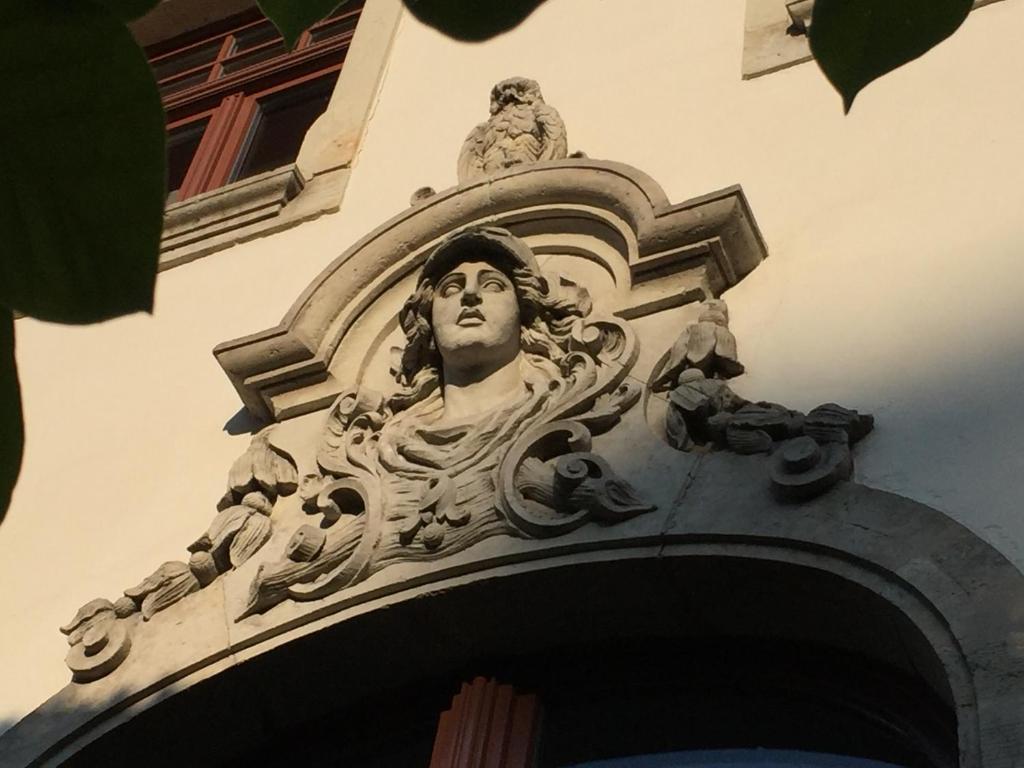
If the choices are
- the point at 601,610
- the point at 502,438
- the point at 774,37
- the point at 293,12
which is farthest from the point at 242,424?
the point at 293,12

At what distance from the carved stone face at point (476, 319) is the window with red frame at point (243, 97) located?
8.06 ft

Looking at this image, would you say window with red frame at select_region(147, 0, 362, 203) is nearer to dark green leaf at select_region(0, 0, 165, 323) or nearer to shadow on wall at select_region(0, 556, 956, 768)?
shadow on wall at select_region(0, 556, 956, 768)

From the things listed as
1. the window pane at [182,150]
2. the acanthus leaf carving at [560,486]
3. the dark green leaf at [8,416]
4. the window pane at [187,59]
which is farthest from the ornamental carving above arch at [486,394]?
the window pane at [187,59]

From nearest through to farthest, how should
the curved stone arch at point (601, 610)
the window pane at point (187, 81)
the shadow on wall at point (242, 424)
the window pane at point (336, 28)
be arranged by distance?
the curved stone arch at point (601, 610) < the shadow on wall at point (242, 424) < the window pane at point (336, 28) < the window pane at point (187, 81)

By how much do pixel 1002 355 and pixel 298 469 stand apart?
5.52 ft

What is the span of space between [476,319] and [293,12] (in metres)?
3.55

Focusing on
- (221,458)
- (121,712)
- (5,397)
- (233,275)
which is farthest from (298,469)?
(5,397)

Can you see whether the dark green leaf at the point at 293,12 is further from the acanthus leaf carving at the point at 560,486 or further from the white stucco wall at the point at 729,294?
the acanthus leaf carving at the point at 560,486

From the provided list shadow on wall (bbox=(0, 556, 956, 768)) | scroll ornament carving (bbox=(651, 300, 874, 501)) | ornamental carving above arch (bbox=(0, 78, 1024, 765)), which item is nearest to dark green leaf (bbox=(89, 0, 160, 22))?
ornamental carving above arch (bbox=(0, 78, 1024, 765))

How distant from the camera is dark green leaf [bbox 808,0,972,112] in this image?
38.8 inches

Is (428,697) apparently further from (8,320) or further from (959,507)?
(8,320)

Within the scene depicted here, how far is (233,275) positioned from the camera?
5.89m

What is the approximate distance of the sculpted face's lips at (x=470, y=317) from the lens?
4566mm

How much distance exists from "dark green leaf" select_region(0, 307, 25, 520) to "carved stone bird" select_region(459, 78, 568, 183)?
4.36 metres
